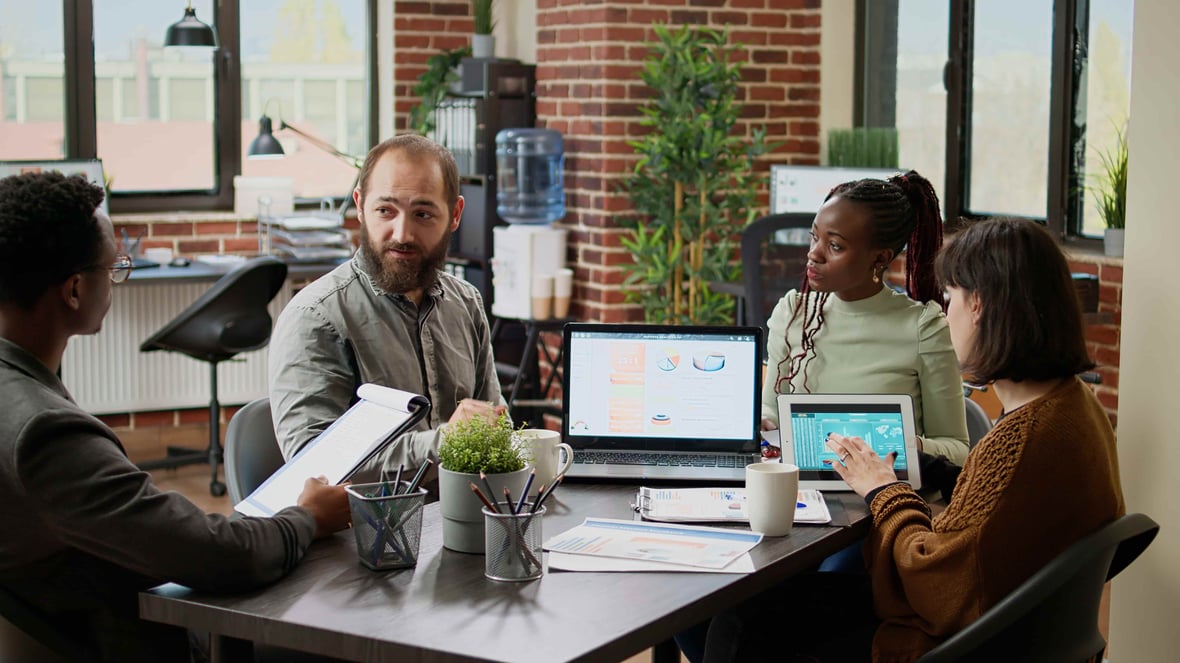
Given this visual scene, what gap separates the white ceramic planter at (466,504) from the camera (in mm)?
1933

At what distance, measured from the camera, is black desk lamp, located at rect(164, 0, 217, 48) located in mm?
5867

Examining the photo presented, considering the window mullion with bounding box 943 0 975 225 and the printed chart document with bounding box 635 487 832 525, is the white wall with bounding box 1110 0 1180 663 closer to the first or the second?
the printed chart document with bounding box 635 487 832 525

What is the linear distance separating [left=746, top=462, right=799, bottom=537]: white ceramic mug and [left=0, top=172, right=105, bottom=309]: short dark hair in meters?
1.00

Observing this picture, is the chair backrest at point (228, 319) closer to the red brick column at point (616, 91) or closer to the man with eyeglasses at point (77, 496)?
the red brick column at point (616, 91)

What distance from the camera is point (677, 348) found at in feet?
8.39

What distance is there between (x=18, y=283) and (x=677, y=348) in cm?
120

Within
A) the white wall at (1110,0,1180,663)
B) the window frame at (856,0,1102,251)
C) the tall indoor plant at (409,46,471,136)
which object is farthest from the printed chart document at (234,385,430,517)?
the tall indoor plant at (409,46,471,136)

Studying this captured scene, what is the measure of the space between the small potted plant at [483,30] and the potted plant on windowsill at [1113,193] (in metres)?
2.69

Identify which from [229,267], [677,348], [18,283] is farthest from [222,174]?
[18,283]

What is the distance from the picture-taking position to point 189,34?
5.88 meters

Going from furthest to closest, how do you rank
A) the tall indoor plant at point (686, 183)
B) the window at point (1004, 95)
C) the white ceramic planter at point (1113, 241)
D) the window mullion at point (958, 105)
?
the window mullion at point (958, 105) → the tall indoor plant at point (686, 183) → the window at point (1004, 95) → the white ceramic planter at point (1113, 241)

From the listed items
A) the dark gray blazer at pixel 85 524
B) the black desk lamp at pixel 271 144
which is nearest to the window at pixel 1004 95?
the black desk lamp at pixel 271 144

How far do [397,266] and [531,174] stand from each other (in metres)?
3.27

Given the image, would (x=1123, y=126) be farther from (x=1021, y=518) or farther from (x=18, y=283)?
(x=18, y=283)
